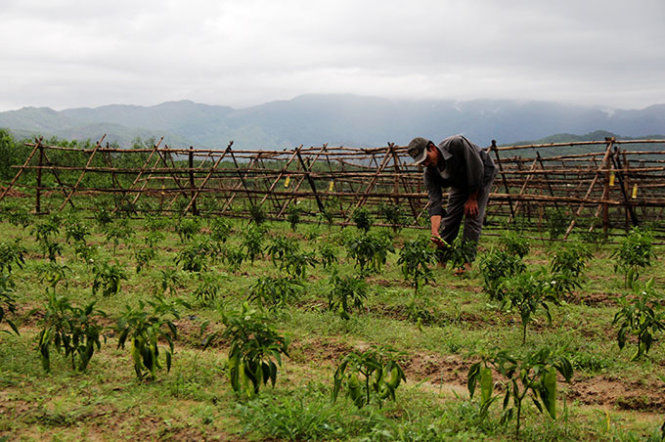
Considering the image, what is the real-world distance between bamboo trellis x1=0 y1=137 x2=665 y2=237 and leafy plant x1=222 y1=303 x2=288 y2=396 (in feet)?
28.4

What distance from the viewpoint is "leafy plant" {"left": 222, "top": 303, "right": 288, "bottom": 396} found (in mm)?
2939

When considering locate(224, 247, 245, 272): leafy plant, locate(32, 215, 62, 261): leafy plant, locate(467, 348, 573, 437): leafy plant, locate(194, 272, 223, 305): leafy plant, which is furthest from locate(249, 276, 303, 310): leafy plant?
locate(32, 215, 62, 261): leafy plant

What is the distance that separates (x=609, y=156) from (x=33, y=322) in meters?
12.2

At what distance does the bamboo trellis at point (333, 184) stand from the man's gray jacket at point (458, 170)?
4.19 metres

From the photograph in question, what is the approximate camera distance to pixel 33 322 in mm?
4953

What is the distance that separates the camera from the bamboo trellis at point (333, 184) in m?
11.7

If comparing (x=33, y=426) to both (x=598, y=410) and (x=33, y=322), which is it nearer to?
(x=33, y=322)

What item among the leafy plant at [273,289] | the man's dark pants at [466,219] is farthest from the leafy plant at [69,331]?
the man's dark pants at [466,219]

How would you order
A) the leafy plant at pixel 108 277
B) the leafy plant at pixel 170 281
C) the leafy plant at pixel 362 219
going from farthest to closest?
the leafy plant at pixel 362 219, the leafy plant at pixel 170 281, the leafy plant at pixel 108 277

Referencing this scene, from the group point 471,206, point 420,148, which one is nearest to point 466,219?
point 471,206

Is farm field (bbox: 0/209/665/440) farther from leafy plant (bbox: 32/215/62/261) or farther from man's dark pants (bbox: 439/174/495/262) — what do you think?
man's dark pants (bbox: 439/174/495/262)

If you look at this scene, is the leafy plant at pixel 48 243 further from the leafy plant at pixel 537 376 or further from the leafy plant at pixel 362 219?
the leafy plant at pixel 537 376

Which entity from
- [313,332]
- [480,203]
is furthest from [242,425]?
[480,203]

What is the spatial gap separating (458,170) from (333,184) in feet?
43.5
